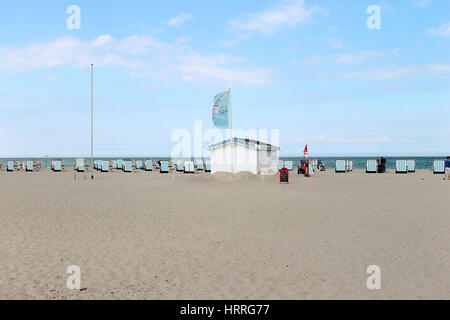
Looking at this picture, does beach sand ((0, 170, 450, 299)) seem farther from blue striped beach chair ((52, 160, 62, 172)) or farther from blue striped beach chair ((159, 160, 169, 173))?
blue striped beach chair ((52, 160, 62, 172))

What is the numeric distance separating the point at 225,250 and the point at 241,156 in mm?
20781

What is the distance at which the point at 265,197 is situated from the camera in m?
15.7

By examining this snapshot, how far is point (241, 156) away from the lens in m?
28.0

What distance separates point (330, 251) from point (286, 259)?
43.5 inches

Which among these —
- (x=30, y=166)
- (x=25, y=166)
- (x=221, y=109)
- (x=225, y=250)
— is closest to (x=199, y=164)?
(x=221, y=109)

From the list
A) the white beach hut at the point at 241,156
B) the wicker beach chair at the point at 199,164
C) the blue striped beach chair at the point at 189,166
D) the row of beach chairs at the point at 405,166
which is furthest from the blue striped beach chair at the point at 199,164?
the row of beach chairs at the point at 405,166

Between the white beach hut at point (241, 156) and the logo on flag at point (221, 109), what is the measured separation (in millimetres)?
1969

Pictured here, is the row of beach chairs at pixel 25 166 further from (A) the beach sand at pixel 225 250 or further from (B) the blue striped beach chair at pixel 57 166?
(A) the beach sand at pixel 225 250

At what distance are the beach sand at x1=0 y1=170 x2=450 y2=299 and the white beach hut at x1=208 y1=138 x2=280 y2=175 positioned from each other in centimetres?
1408

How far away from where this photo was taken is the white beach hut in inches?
1086

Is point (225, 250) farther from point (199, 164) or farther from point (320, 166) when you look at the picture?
point (320, 166)

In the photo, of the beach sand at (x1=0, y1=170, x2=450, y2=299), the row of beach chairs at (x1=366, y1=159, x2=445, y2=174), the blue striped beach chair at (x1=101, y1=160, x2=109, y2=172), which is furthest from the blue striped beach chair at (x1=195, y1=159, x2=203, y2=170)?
the beach sand at (x1=0, y1=170, x2=450, y2=299)
